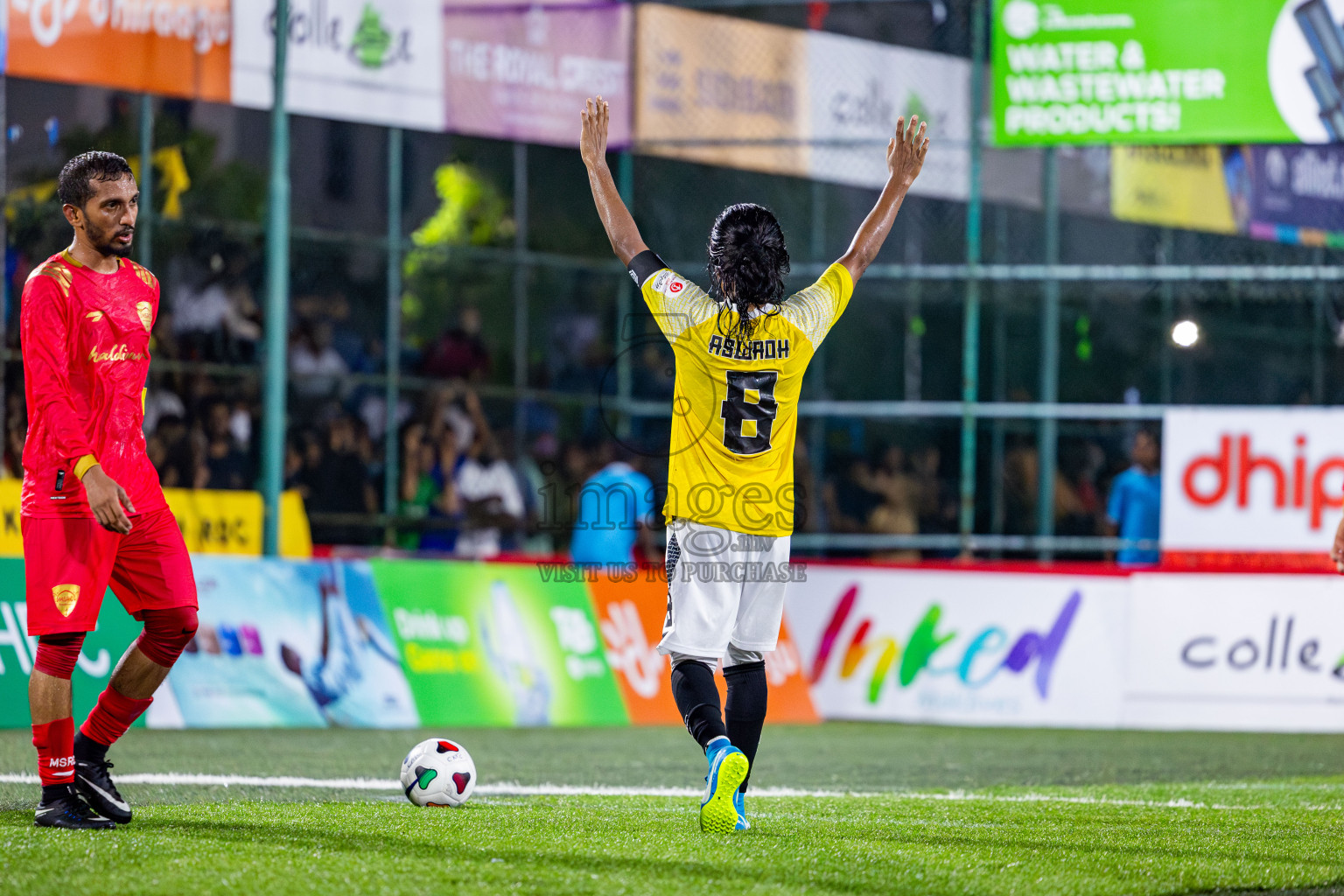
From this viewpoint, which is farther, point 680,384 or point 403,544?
point 403,544

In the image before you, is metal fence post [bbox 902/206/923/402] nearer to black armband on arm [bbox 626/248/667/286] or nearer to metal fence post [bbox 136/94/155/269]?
metal fence post [bbox 136/94/155/269]

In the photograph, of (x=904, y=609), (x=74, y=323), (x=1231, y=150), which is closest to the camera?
(x=74, y=323)

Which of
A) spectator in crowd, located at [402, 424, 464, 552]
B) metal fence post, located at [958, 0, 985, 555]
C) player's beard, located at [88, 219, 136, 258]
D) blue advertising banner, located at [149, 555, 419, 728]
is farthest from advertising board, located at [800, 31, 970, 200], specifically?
player's beard, located at [88, 219, 136, 258]

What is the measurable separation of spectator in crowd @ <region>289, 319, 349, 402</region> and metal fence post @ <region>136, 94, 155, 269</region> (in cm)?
173

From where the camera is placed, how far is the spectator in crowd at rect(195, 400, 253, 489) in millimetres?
16281

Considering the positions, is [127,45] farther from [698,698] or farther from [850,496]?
[698,698]

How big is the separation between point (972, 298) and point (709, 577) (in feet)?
43.2

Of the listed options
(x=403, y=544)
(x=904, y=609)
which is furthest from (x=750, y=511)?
(x=403, y=544)

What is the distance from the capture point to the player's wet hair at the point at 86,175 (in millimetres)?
6074

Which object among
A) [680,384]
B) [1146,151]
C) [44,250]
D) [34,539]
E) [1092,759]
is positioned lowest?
[1092,759]

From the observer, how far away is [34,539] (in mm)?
5996

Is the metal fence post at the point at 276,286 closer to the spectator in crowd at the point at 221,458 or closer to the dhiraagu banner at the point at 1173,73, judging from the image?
the spectator in crowd at the point at 221,458

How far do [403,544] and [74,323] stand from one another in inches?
489

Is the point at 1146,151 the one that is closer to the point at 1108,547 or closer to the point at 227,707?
the point at 1108,547
